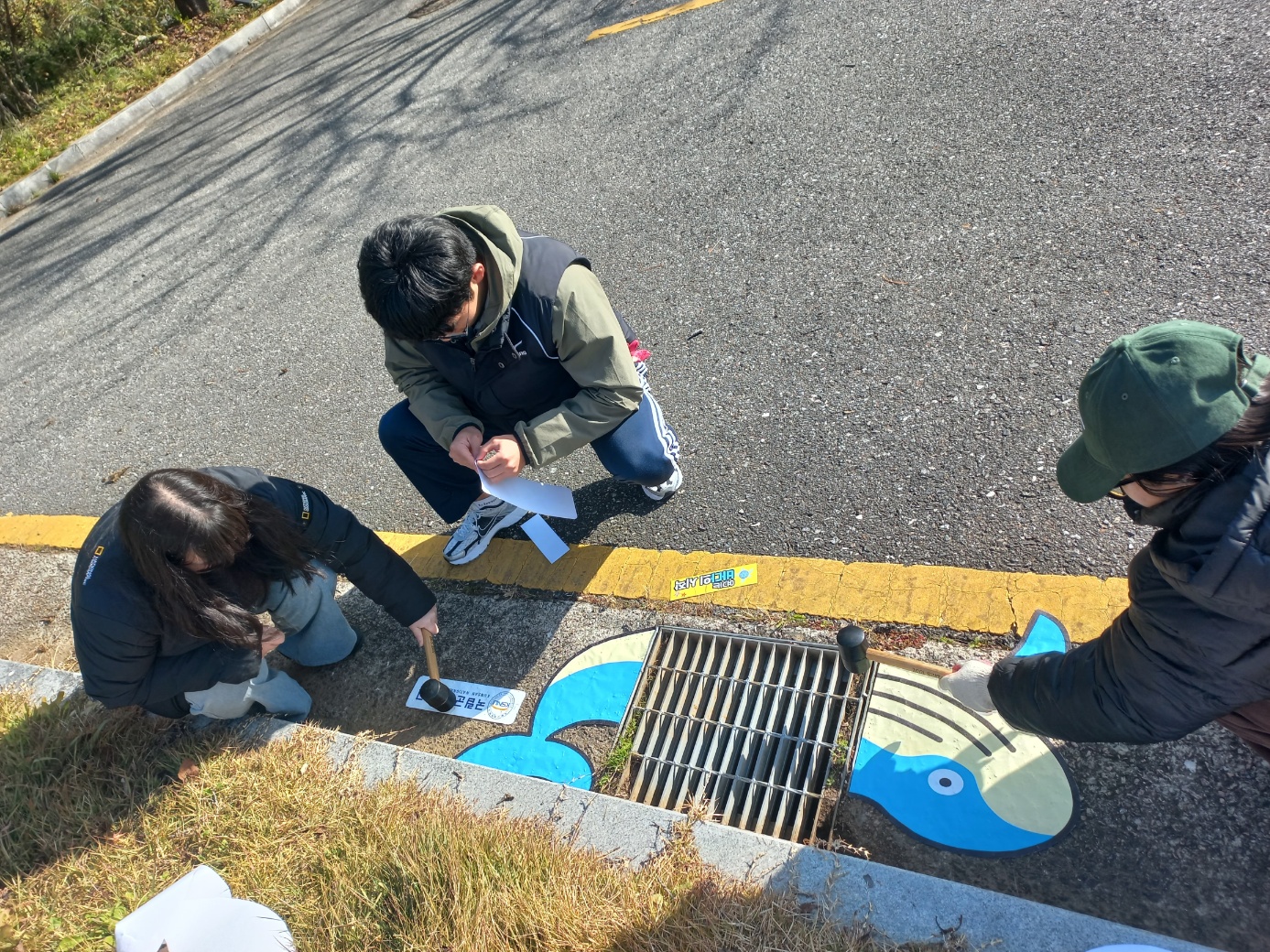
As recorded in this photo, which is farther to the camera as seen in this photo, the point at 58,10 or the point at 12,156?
the point at 58,10

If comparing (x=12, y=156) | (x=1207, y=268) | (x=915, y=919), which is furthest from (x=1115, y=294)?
(x=12, y=156)

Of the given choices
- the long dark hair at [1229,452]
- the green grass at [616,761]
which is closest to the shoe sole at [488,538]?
the green grass at [616,761]

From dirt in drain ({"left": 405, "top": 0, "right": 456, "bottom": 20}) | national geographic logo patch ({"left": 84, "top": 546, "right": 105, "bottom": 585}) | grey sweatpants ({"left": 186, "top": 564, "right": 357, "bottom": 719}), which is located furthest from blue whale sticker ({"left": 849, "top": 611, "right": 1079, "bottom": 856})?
dirt in drain ({"left": 405, "top": 0, "right": 456, "bottom": 20})

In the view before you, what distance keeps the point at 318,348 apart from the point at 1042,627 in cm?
388

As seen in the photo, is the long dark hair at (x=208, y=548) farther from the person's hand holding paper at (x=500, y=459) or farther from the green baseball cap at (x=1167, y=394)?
the green baseball cap at (x=1167, y=394)

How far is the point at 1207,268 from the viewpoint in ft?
9.62

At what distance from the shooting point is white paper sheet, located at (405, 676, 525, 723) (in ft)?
8.89

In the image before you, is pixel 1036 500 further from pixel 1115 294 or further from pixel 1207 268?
pixel 1207 268

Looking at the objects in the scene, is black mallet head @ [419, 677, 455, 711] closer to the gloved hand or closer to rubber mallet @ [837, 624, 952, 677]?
rubber mallet @ [837, 624, 952, 677]

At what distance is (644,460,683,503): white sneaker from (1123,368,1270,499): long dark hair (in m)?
1.80

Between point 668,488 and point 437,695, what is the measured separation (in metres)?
1.10

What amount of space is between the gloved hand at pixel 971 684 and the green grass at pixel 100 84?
10.2 meters

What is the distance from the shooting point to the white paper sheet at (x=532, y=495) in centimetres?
266

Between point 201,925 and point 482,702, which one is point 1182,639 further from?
point 201,925
